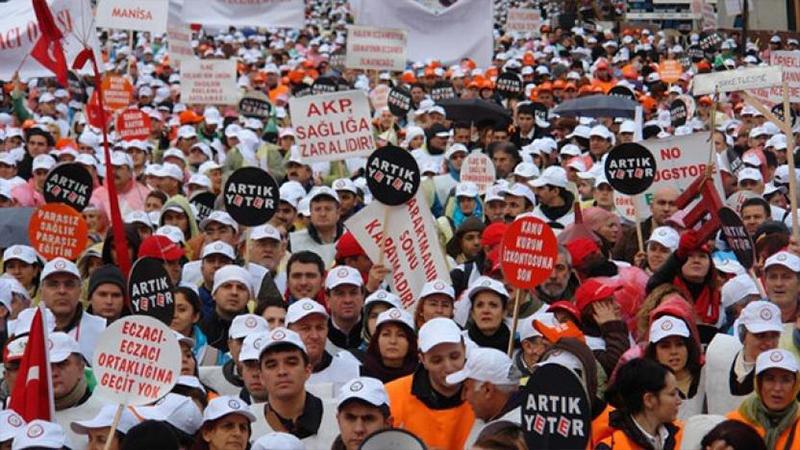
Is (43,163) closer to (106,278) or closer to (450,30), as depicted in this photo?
(450,30)

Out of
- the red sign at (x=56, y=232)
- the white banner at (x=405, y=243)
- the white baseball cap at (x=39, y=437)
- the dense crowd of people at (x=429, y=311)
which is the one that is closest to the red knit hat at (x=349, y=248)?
the dense crowd of people at (x=429, y=311)

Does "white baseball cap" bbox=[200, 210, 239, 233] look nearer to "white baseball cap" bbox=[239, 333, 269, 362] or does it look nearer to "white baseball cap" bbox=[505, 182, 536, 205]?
"white baseball cap" bbox=[505, 182, 536, 205]

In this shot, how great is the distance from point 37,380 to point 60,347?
69 centimetres

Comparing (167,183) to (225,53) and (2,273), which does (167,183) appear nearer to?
(2,273)

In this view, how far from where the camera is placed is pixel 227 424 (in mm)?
8031

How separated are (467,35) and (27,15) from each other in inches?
205

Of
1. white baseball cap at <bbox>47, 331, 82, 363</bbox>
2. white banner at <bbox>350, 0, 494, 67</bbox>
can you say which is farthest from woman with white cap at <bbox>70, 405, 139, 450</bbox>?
white banner at <bbox>350, 0, 494, 67</bbox>

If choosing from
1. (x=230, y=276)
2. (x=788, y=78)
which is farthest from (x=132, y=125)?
(x=230, y=276)

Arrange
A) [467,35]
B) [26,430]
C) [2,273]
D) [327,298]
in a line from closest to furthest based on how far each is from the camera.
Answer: [26,430] < [327,298] < [2,273] < [467,35]

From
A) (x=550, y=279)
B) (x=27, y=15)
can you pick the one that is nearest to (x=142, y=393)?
(x=550, y=279)

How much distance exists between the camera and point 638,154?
13.3m

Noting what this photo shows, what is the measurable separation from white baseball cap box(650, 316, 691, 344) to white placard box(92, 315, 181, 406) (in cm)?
228

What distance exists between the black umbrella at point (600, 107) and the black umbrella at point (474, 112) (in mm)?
1276

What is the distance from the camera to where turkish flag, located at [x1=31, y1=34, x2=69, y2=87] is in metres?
13.6
